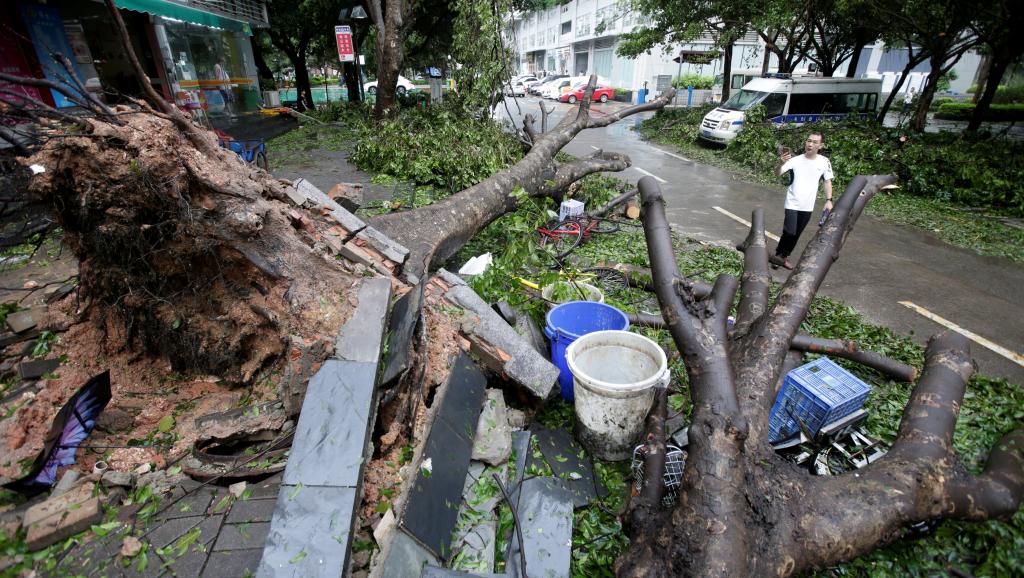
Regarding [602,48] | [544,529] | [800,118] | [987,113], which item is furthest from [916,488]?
[602,48]

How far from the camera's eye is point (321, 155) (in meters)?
10.3

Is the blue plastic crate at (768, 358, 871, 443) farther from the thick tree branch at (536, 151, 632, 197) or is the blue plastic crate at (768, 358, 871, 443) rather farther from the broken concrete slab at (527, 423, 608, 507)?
the thick tree branch at (536, 151, 632, 197)

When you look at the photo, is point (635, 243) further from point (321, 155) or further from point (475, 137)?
point (321, 155)

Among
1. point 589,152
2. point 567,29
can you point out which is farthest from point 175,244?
point 567,29

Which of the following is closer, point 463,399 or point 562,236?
point 463,399

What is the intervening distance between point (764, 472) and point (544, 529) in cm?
116

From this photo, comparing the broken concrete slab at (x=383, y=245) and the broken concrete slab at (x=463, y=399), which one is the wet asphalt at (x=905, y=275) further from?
the broken concrete slab at (x=383, y=245)

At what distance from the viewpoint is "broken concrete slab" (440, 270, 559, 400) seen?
10.5ft

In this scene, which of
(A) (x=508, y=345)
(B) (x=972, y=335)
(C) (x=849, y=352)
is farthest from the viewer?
(B) (x=972, y=335)

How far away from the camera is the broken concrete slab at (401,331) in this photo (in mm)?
2617

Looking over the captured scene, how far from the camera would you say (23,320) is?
3.28 m

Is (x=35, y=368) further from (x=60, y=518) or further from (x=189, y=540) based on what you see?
(x=189, y=540)

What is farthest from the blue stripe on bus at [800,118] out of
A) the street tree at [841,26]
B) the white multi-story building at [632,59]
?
the white multi-story building at [632,59]

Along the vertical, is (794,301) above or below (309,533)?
above
